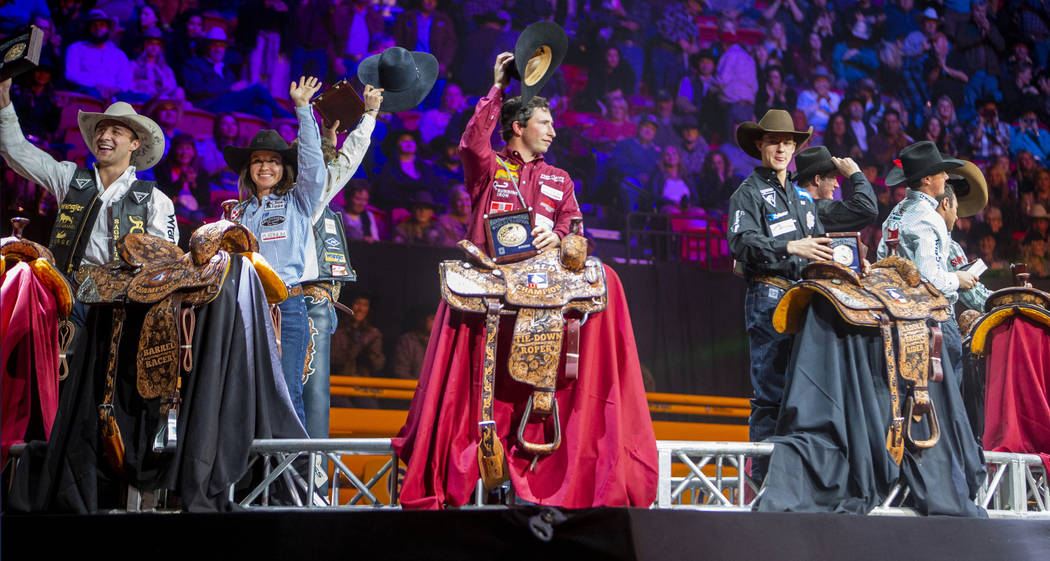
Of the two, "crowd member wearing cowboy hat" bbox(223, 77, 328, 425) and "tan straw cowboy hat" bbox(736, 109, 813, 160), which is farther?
"tan straw cowboy hat" bbox(736, 109, 813, 160)

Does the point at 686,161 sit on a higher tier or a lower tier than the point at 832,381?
higher

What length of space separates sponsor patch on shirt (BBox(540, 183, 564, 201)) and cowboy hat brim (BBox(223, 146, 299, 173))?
1272 mm

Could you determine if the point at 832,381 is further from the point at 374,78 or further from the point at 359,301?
the point at 359,301

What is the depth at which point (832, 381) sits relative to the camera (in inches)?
137

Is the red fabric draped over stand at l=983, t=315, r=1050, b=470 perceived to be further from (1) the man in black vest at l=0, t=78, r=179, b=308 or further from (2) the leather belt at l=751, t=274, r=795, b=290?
(1) the man in black vest at l=0, t=78, r=179, b=308

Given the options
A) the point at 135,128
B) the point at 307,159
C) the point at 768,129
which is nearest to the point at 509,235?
the point at 307,159

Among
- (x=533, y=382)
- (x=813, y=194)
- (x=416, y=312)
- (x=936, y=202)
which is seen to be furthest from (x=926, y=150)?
(x=416, y=312)

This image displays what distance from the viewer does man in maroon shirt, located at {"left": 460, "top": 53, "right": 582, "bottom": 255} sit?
341 cm

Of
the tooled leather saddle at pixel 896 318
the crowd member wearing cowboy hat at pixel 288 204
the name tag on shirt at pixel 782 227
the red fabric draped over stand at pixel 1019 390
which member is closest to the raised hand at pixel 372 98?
the crowd member wearing cowboy hat at pixel 288 204

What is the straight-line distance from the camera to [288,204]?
4207 millimetres

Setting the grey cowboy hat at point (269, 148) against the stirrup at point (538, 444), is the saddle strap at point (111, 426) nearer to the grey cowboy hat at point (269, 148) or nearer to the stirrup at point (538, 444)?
the stirrup at point (538, 444)

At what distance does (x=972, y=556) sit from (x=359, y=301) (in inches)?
150

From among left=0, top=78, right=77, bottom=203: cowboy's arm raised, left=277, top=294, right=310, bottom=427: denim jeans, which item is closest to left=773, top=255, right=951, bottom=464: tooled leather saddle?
left=277, top=294, right=310, bottom=427: denim jeans

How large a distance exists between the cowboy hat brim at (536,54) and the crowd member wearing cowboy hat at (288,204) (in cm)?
106
